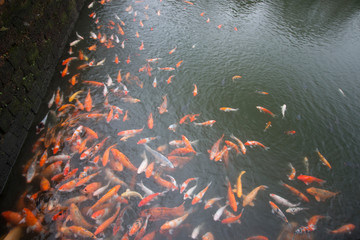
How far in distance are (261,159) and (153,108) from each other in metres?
3.43

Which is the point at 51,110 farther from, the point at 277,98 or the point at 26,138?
the point at 277,98

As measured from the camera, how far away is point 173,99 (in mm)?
6648

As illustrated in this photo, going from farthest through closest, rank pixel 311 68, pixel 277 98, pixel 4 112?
pixel 311 68 → pixel 277 98 → pixel 4 112

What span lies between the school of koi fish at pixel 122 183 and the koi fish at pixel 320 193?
0.02 metres

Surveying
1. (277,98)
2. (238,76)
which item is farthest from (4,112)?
(277,98)

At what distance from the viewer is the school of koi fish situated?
403cm

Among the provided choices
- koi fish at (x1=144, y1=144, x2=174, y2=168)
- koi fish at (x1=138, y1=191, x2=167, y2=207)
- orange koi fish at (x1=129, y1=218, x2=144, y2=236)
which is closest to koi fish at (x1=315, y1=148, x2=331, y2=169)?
koi fish at (x1=144, y1=144, x2=174, y2=168)

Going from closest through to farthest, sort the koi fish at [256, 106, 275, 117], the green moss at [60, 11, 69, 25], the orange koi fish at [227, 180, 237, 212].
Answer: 1. the orange koi fish at [227, 180, 237, 212]
2. the koi fish at [256, 106, 275, 117]
3. the green moss at [60, 11, 69, 25]

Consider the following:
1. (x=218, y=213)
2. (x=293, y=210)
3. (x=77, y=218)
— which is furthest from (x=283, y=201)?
(x=77, y=218)

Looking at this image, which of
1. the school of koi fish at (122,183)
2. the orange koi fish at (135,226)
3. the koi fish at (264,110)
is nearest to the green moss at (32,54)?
the school of koi fish at (122,183)

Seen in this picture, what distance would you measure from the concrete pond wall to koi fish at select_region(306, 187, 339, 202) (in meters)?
6.99

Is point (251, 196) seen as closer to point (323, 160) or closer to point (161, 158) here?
point (161, 158)

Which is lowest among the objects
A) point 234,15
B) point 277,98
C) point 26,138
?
point 26,138

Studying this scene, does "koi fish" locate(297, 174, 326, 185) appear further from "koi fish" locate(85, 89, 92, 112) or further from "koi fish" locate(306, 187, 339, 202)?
"koi fish" locate(85, 89, 92, 112)
